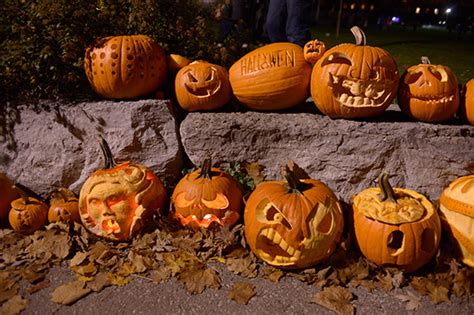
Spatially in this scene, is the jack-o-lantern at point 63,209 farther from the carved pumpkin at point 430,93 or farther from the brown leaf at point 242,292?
the carved pumpkin at point 430,93

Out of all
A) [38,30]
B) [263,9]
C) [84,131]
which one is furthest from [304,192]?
[263,9]

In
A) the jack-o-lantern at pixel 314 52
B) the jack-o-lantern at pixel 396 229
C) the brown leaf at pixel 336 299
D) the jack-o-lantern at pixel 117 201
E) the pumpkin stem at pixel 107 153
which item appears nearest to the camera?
the brown leaf at pixel 336 299

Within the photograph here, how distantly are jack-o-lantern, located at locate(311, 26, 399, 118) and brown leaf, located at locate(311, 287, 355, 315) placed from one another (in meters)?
1.38

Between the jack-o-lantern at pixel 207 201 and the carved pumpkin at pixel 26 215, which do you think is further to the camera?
the carved pumpkin at pixel 26 215

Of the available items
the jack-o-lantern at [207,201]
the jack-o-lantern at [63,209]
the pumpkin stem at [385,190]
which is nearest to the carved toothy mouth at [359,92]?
the pumpkin stem at [385,190]

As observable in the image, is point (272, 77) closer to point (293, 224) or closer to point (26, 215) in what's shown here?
point (293, 224)

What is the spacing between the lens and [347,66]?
116 inches

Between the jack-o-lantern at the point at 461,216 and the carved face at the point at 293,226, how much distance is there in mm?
772

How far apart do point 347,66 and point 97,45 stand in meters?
2.06

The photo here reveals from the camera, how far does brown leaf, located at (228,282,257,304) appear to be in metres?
2.42

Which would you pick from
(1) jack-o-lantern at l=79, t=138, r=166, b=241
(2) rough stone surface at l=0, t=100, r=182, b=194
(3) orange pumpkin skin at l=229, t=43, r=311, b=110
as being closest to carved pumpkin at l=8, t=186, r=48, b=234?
(2) rough stone surface at l=0, t=100, r=182, b=194

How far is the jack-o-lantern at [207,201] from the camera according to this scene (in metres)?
2.95

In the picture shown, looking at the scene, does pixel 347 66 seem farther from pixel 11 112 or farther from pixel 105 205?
pixel 11 112

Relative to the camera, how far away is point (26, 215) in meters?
3.10
